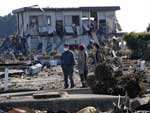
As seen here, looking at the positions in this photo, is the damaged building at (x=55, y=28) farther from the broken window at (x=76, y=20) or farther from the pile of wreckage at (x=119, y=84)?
the pile of wreckage at (x=119, y=84)

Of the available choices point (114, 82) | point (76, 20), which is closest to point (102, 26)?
point (76, 20)

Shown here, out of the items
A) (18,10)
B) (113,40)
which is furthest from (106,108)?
(18,10)

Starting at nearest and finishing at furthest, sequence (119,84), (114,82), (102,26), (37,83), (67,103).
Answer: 1. (67,103)
2. (119,84)
3. (114,82)
4. (37,83)
5. (102,26)

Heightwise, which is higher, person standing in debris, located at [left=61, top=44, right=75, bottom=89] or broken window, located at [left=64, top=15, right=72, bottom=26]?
broken window, located at [left=64, top=15, right=72, bottom=26]

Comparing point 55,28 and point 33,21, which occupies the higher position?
point 33,21

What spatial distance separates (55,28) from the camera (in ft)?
200

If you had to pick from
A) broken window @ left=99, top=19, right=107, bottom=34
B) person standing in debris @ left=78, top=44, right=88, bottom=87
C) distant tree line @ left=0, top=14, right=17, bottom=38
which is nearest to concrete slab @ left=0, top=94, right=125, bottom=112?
person standing in debris @ left=78, top=44, right=88, bottom=87

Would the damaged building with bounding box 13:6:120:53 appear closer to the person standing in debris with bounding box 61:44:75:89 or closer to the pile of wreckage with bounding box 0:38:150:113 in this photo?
the person standing in debris with bounding box 61:44:75:89

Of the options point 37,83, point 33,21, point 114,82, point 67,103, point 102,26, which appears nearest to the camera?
point 67,103

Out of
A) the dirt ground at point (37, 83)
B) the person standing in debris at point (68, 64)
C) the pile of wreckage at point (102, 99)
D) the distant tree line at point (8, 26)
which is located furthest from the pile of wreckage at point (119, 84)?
the distant tree line at point (8, 26)

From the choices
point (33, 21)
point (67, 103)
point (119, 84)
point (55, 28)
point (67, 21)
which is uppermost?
point (33, 21)

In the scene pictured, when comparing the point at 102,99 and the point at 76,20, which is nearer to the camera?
the point at 102,99

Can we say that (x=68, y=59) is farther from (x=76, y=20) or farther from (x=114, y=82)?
(x=76, y=20)

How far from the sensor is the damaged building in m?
60.3
